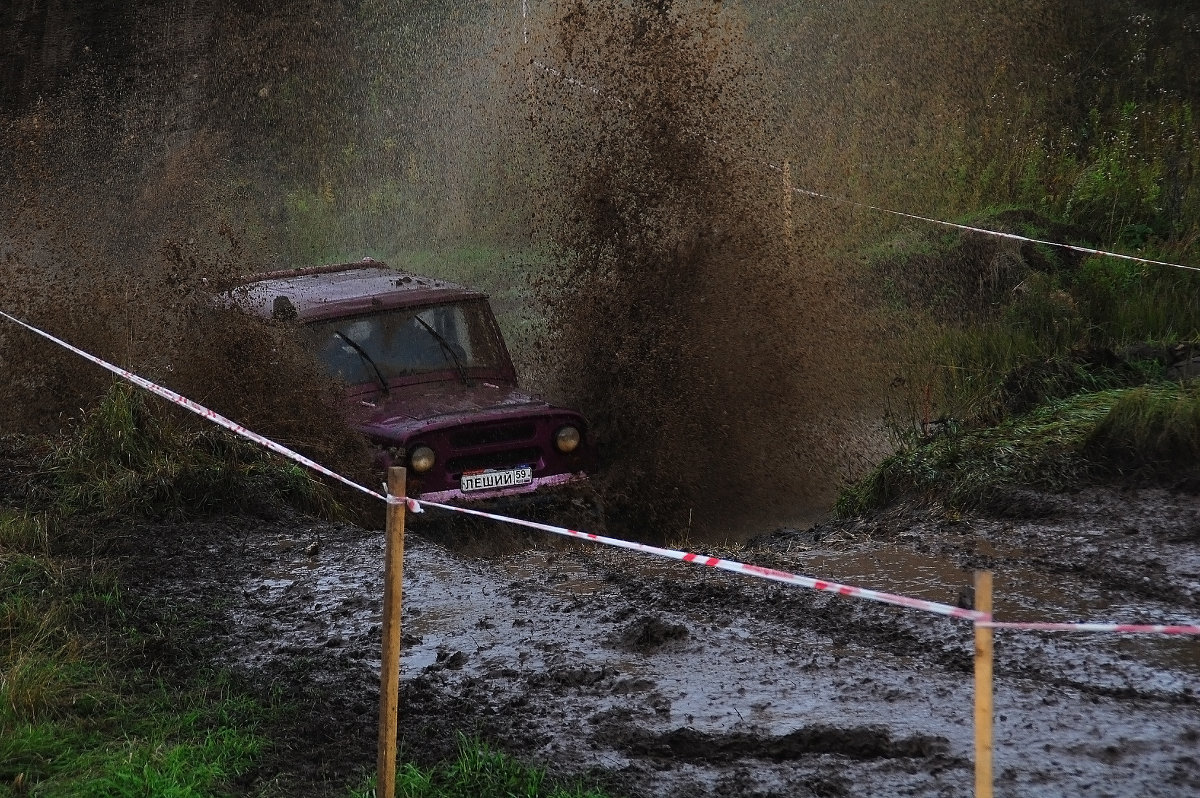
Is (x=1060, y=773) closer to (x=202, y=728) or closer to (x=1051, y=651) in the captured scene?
(x=1051, y=651)

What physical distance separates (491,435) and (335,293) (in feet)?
5.35

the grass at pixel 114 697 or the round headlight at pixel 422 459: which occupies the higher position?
the round headlight at pixel 422 459

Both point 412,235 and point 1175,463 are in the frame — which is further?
point 412,235

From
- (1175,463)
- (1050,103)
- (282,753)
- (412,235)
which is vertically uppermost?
(1050,103)

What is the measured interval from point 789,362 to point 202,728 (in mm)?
5783

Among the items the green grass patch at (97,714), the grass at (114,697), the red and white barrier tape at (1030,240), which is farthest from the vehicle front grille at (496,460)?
the red and white barrier tape at (1030,240)

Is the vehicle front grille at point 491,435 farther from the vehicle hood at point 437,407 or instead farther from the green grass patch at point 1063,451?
the green grass patch at point 1063,451

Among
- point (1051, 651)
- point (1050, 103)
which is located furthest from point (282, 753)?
point (1050, 103)

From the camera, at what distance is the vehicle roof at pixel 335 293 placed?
328 inches

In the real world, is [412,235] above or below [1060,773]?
above

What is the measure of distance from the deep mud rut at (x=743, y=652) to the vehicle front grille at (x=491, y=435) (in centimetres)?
56

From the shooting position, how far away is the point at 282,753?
14.5 ft

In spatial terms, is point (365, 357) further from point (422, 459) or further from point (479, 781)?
point (479, 781)

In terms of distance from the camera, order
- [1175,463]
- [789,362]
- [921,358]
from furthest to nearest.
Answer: [921,358] < [789,362] < [1175,463]
